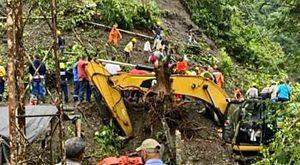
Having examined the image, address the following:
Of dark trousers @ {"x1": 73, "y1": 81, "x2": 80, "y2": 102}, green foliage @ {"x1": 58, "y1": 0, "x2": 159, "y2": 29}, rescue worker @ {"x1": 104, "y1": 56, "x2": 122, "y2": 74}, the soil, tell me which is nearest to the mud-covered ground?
the soil

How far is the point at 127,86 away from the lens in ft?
64.4

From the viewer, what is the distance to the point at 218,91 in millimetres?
20141

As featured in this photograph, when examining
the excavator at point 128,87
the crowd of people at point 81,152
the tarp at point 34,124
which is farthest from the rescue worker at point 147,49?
the crowd of people at point 81,152

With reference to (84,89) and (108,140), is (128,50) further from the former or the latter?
(108,140)

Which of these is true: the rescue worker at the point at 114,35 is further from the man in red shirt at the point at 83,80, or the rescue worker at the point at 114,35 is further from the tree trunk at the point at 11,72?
the tree trunk at the point at 11,72

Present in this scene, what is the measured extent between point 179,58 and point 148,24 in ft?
12.7

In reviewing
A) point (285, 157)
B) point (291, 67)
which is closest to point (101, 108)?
point (291, 67)

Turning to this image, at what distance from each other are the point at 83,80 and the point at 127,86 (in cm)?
181

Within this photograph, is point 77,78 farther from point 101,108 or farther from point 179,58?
point 179,58

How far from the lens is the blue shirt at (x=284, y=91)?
18.7 m

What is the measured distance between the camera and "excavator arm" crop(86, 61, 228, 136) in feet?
64.2

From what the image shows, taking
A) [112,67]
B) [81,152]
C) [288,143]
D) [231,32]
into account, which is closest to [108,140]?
[112,67]

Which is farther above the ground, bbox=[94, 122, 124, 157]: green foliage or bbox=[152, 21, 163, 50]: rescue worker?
bbox=[152, 21, 163, 50]: rescue worker

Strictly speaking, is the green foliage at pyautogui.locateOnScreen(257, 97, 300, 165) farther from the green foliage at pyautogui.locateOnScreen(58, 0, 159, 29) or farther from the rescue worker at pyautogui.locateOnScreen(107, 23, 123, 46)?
the green foliage at pyautogui.locateOnScreen(58, 0, 159, 29)
